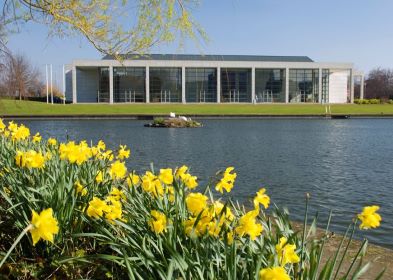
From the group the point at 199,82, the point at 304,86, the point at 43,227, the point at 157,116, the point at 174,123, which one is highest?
the point at 199,82

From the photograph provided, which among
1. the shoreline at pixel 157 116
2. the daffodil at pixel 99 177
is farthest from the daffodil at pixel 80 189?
the shoreline at pixel 157 116

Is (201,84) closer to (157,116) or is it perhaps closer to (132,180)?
(157,116)

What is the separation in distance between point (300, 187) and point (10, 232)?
8135 mm

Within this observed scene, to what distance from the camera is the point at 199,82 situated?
7669 centimetres

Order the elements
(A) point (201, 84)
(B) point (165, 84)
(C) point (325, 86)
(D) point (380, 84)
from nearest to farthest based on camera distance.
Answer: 1. (A) point (201, 84)
2. (B) point (165, 84)
3. (C) point (325, 86)
4. (D) point (380, 84)

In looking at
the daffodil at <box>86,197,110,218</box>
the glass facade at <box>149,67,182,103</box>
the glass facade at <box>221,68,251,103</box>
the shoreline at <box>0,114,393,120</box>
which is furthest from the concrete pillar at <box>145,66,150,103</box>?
the daffodil at <box>86,197,110,218</box>

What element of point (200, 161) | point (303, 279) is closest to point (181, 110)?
point (200, 161)

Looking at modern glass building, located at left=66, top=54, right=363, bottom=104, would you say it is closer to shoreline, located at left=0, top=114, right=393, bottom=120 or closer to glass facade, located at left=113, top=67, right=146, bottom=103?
glass facade, located at left=113, top=67, right=146, bottom=103

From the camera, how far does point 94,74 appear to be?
77188 millimetres

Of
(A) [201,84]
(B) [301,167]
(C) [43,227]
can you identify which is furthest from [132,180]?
(A) [201,84]

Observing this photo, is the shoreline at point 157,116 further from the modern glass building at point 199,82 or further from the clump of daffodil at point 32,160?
the clump of daffodil at point 32,160

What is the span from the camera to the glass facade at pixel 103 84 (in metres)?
75.4

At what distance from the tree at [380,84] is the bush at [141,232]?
356ft

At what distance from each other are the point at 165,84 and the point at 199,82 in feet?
17.9
